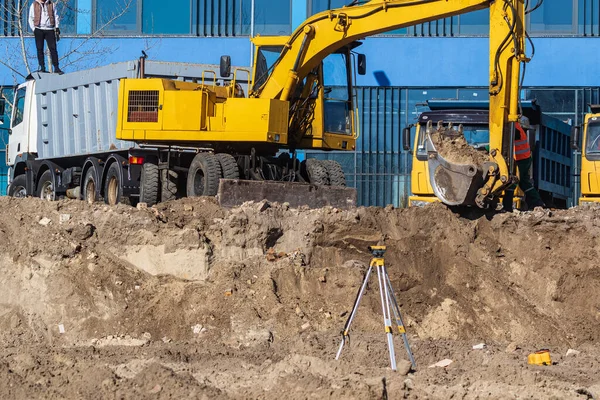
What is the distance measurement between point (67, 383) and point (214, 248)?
16.5 feet

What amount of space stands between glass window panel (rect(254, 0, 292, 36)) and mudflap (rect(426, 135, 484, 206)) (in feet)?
42.9

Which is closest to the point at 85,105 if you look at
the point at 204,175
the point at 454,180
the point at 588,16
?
the point at 204,175

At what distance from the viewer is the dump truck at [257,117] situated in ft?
44.0

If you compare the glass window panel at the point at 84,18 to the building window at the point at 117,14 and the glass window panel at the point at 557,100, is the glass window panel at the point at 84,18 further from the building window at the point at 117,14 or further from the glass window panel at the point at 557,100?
the glass window panel at the point at 557,100

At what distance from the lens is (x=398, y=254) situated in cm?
1350

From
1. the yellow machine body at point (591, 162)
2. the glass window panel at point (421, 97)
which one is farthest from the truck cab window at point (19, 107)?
the yellow machine body at point (591, 162)

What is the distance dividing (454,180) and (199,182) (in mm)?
4389

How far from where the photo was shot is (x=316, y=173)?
16.7 meters

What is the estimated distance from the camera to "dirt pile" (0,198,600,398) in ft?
30.1

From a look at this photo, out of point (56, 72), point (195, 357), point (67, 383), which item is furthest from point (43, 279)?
point (56, 72)

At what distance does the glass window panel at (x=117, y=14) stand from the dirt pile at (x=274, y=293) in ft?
44.1

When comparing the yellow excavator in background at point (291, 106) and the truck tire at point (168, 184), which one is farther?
the truck tire at point (168, 184)

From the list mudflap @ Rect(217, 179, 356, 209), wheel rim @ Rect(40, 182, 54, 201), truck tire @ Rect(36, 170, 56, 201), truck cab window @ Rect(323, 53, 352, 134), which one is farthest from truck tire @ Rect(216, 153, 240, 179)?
wheel rim @ Rect(40, 182, 54, 201)

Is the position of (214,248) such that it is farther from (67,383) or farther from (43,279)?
(67,383)
